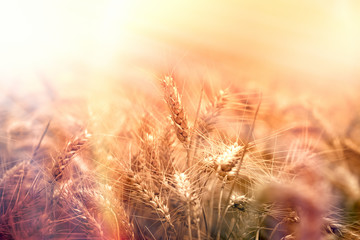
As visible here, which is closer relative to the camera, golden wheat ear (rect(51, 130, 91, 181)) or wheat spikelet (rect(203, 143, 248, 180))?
wheat spikelet (rect(203, 143, 248, 180))

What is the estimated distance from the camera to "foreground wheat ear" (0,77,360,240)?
0.54 meters

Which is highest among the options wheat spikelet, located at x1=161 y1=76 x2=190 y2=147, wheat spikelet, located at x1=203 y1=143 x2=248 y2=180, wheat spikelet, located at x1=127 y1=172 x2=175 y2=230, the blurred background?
the blurred background

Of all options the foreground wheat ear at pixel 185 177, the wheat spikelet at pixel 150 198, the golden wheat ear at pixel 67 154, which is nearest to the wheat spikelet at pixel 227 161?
the foreground wheat ear at pixel 185 177

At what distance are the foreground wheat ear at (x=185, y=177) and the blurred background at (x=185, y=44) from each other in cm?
11

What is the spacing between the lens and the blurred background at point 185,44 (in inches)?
26.2

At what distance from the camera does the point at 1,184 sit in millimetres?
704

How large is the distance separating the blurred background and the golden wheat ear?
23cm

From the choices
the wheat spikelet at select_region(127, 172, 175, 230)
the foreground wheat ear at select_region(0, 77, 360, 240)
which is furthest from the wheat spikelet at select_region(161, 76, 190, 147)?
the wheat spikelet at select_region(127, 172, 175, 230)

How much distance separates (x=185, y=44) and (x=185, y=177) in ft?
1.27

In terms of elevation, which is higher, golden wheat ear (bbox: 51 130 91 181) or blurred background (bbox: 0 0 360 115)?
blurred background (bbox: 0 0 360 115)

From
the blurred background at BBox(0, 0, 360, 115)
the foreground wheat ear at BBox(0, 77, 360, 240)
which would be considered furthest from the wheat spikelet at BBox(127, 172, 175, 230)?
the blurred background at BBox(0, 0, 360, 115)

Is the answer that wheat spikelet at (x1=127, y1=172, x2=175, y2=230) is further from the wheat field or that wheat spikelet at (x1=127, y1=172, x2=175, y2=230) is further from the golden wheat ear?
the golden wheat ear

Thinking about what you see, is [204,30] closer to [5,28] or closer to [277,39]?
[277,39]

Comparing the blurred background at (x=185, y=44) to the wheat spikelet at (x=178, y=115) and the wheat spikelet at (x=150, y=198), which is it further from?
the wheat spikelet at (x=150, y=198)
